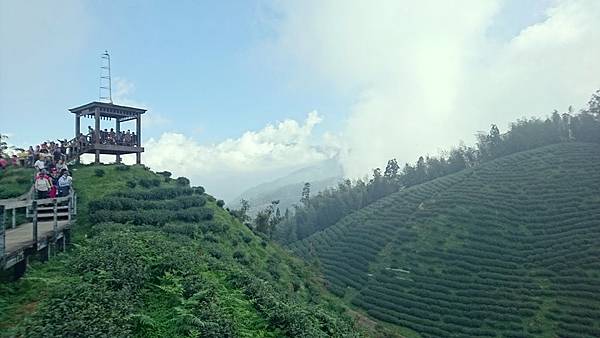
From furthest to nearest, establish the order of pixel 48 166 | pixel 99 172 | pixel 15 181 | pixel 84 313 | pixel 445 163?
pixel 445 163 → pixel 99 172 → pixel 15 181 → pixel 48 166 → pixel 84 313

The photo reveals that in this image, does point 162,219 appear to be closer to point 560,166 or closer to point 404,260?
point 404,260

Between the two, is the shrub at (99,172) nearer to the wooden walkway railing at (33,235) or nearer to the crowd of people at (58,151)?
the crowd of people at (58,151)

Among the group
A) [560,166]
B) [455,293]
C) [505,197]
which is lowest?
[455,293]

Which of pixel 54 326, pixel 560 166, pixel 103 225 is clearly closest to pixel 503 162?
pixel 560 166

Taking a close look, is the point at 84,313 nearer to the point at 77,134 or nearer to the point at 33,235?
the point at 33,235

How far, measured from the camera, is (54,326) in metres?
7.00

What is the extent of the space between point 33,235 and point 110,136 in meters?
15.6

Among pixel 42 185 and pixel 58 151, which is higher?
pixel 58 151

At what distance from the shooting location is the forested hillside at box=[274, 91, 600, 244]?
94062 millimetres

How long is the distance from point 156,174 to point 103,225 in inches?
411

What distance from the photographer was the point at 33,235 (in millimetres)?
11117

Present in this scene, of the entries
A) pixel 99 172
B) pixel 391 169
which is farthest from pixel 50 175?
pixel 391 169

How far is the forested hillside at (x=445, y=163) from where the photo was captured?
309 ft

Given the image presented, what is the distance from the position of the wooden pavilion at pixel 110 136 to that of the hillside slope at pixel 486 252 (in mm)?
27939
